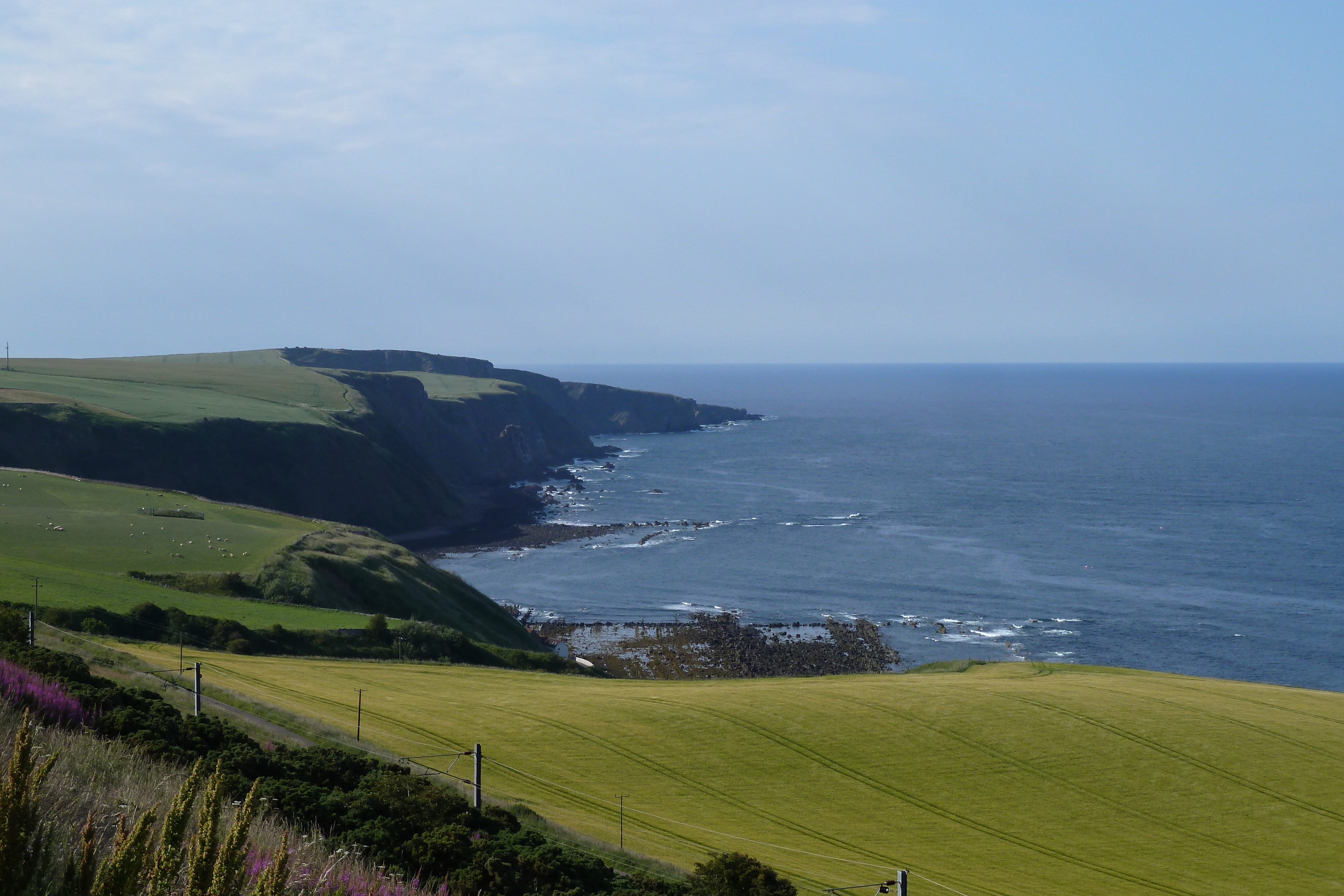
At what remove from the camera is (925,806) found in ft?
109

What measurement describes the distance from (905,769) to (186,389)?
145474 millimetres

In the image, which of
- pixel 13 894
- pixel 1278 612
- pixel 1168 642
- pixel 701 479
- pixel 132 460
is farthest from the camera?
pixel 701 479

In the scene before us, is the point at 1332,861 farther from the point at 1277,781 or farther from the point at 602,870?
the point at 602,870

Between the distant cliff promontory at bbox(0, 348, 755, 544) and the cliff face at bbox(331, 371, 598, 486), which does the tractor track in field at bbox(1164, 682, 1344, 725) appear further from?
the cliff face at bbox(331, 371, 598, 486)

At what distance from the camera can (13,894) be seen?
8.30 meters

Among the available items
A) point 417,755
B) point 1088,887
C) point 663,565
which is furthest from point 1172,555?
point 417,755

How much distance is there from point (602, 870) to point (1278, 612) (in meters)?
89.4

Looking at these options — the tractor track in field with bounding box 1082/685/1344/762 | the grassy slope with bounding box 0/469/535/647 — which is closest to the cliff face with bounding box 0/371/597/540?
the grassy slope with bounding box 0/469/535/647

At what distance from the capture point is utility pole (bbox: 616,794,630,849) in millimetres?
25516

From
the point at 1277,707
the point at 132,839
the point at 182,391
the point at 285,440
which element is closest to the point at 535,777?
the point at 132,839

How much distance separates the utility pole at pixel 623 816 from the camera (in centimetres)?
2552

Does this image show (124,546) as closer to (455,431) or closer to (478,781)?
(478,781)

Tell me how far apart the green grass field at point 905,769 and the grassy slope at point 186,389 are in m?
92.2

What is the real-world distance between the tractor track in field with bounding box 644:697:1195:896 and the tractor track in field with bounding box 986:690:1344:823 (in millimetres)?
10927
